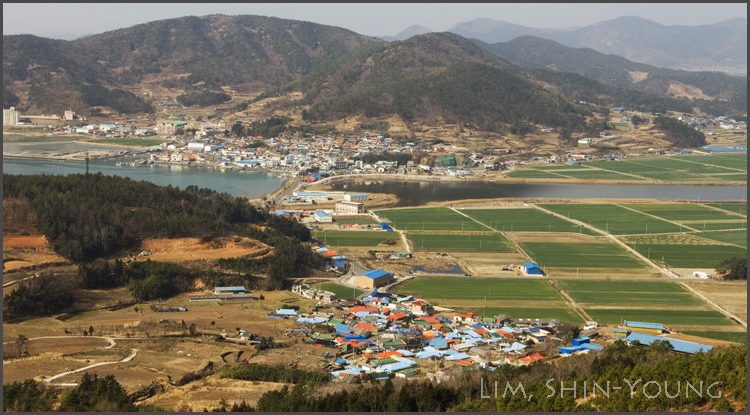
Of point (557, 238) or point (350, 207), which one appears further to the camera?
point (350, 207)

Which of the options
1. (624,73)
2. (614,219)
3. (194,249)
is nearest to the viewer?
(194,249)

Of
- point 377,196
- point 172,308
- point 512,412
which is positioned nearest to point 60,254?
point 172,308

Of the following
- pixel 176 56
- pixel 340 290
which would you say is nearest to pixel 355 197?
pixel 340 290

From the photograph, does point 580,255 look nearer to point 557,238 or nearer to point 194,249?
point 557,238

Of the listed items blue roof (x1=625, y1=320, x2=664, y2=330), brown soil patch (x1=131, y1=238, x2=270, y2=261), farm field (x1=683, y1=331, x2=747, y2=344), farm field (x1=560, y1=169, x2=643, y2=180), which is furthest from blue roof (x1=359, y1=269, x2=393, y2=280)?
farm field (x1=560, y1=169, x2=643, y2=180)

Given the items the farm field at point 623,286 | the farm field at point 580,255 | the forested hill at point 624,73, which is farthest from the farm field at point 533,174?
the forested hill at point 624,73

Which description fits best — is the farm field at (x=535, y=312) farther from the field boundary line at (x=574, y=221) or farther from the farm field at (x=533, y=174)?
the farm field at (x=533, y=174)

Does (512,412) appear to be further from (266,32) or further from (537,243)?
(266,32)
